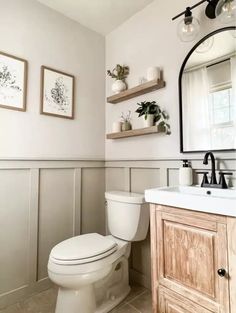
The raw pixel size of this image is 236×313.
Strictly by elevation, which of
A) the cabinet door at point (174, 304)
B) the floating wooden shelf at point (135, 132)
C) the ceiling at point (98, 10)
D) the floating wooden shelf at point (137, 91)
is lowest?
the cabinet door at point (174, 304)

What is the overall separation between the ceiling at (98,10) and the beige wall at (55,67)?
7 centimetres

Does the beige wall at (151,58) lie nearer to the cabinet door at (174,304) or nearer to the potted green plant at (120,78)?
the potted green plant at (120,78)

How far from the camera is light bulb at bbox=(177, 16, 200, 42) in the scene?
133 cm

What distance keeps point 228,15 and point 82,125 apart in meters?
1.36

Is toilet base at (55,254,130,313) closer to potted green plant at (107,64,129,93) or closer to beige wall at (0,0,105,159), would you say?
beige wall at (0,0,105,159)

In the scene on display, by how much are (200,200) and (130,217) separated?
0.71 m

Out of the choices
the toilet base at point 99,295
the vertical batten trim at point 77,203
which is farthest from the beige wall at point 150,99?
the vertical batten trim at point 77,203

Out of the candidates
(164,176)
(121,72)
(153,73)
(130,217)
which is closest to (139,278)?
(130,217)

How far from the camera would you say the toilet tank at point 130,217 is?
153cm

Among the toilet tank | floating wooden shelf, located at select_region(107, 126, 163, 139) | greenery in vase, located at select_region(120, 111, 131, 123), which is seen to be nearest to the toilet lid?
the toilet tank

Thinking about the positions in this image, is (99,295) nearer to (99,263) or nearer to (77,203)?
(99,263)

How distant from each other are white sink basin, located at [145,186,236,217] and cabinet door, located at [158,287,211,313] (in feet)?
1.50

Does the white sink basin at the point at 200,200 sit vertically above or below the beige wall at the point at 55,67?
below

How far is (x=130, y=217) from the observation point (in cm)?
154
